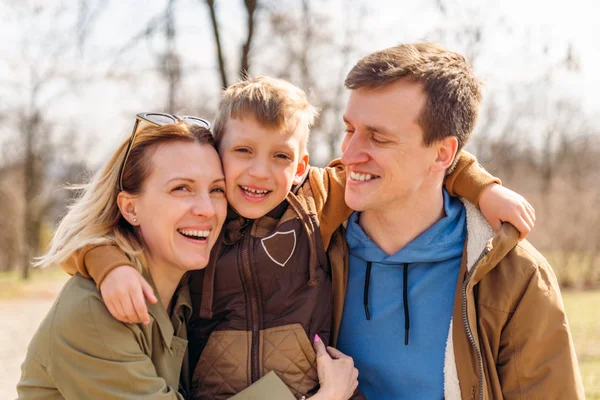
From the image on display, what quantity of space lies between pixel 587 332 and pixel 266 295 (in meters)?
10.9

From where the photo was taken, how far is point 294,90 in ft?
10.5

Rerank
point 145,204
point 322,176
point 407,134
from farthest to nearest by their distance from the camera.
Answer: point 322,176
point 407,134
point 145,204

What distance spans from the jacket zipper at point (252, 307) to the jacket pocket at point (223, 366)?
22 mm

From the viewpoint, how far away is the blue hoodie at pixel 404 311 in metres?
2.98

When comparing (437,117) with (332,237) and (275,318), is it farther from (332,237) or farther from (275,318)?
(275,318)

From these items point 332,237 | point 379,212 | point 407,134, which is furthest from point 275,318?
point 407,134

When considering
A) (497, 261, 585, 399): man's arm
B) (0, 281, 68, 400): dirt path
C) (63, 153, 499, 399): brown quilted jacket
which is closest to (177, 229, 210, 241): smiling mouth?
(63, 153, 499, 399): brown quilted jacket

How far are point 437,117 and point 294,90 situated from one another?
691 mm

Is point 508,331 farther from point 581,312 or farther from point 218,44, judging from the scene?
point 581,312

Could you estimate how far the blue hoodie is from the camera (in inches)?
117

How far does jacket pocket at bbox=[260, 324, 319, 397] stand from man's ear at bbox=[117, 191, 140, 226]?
0.75 m

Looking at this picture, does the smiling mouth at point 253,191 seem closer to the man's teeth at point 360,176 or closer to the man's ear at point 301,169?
the man's ear at point 301,169

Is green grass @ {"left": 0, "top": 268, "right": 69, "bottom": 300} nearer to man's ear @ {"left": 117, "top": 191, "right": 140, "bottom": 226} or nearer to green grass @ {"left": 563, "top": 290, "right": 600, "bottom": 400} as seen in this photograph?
green grass @ {"left": 563, "top": 290, "right": 600, "bottom": 400}

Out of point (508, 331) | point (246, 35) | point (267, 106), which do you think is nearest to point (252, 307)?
point (267, 106)
